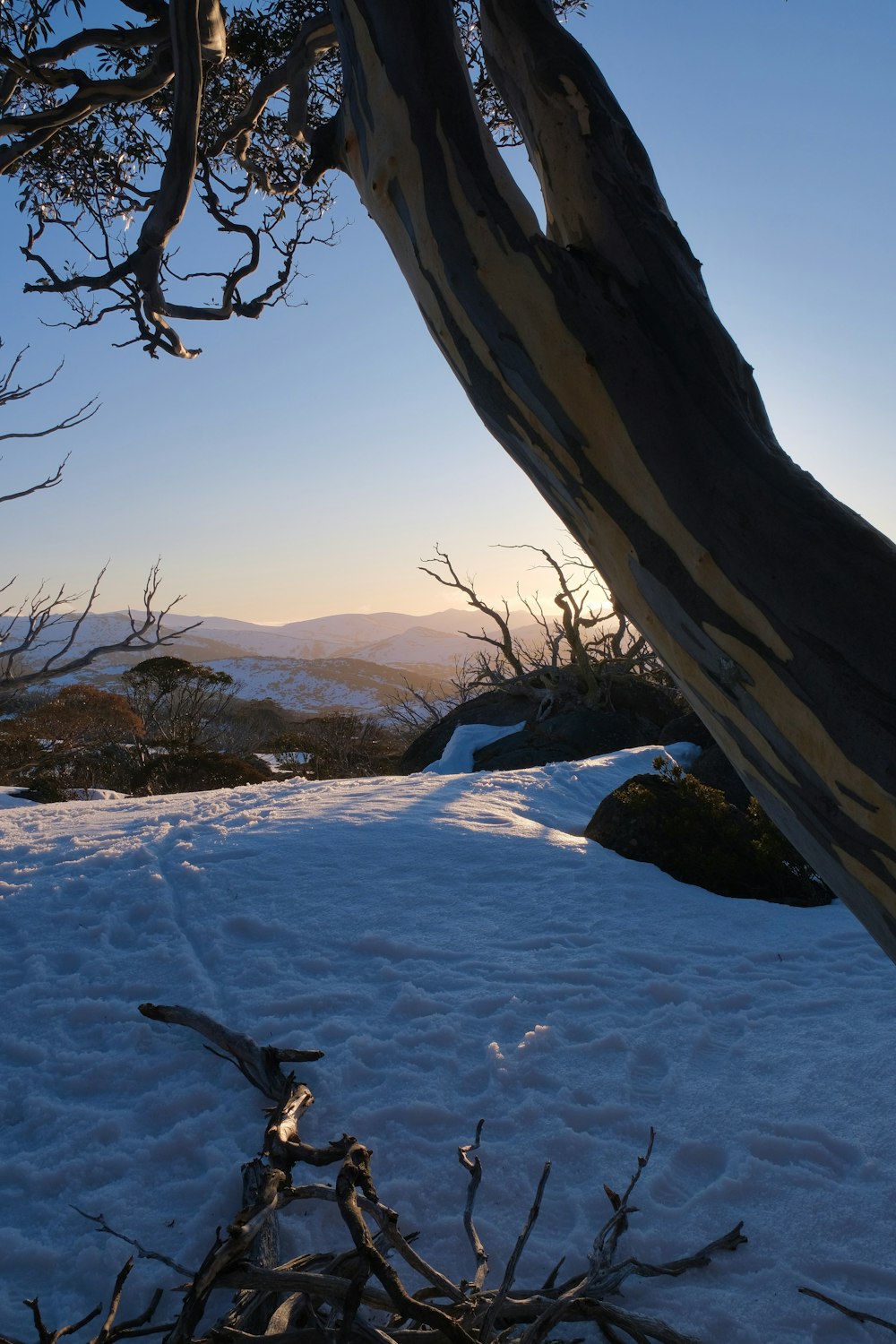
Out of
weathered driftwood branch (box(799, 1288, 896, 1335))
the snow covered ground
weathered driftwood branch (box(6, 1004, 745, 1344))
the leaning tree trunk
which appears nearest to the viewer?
the leaning tree trunk

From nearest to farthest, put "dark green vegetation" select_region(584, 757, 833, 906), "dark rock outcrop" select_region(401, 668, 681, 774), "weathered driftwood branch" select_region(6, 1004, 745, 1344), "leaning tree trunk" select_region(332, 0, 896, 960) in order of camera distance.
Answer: "leaning tree trunk" select_region(332, 0, 896, 960) < "weathered driftwood branch" select_region(6, 1004, 745, 1344) < "dark green vegetation" select_region(584, 757, 833, 906) < "dark rock outcrop" select_region(401, 668, 681, 774)

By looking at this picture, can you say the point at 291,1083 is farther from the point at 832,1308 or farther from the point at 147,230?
the point at 147,230

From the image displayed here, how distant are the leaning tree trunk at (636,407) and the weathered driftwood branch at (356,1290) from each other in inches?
38.3

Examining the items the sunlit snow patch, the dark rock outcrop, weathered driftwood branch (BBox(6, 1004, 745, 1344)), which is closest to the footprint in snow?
weathered driftwood branch (BBox(6, 1004, 745, 1344))

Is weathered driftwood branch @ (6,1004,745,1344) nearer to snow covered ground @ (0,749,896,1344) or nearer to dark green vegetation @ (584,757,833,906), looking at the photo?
snow covered ground @ (0,749,896,1344)

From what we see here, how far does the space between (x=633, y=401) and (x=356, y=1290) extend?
5.03ft

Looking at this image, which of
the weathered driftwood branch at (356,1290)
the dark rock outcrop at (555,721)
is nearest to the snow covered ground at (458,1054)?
the weathered driftwood branch at (356,1290)

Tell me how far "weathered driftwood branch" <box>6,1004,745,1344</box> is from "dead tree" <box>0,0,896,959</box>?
3.20 ft

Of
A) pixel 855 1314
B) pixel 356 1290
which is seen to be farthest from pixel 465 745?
pixel 356 1290

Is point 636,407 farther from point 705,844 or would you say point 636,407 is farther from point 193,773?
point 193,773

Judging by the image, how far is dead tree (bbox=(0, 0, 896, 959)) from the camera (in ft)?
3.86

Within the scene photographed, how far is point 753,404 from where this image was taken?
56.7 inches

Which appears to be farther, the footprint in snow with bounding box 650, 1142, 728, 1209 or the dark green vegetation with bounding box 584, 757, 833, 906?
the dark green vegetation with bounding box 584, 757, 833, 906

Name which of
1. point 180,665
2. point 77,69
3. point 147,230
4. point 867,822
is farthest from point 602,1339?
point 180,665
